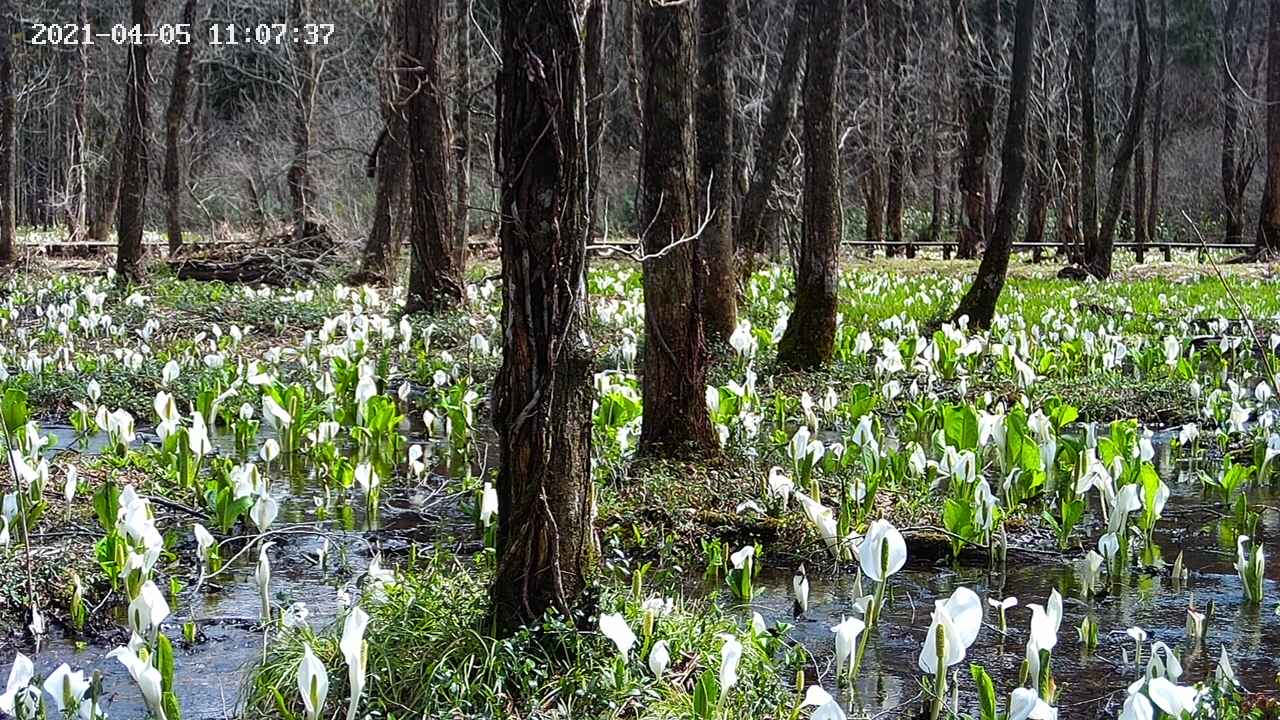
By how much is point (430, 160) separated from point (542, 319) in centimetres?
972

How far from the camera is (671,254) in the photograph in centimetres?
587

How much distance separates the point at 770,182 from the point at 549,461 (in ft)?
30.3

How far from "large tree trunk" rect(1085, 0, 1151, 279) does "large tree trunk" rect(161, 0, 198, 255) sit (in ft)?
37.9

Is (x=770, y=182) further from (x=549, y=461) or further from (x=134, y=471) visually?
(x=549, y=461)

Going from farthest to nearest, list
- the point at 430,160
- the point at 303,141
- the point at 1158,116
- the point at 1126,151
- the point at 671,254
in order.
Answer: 1. the point at 1158,116
2. the point at 303,141
3. the point at 1126,151
4. the point at 430,160
5. the point at 671,254

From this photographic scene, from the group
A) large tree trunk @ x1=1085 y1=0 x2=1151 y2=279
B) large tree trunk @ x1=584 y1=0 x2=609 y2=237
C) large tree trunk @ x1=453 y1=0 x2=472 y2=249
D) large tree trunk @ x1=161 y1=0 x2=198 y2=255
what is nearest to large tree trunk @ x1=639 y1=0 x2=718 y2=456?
large tree trunk @ x1=584 y1=0 x2=609 y2=237

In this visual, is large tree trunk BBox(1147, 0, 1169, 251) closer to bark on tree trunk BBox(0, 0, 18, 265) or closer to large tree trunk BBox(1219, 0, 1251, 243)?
large tree trunk BBox(1219, 0, 1251, 243)

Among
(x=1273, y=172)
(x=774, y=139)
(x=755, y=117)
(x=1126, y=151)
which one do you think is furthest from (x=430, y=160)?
(x=1273, y=172)

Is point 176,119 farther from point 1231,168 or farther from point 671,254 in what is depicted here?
point 1231,168

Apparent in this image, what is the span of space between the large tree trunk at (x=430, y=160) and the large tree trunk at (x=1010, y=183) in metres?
4.86

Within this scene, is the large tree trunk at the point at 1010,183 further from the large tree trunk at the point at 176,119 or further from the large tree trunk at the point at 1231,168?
the large tree trunk at the point at 1231,168

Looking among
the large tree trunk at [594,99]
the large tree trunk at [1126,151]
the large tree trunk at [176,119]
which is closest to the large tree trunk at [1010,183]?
the large tree trunk at [1126,151]

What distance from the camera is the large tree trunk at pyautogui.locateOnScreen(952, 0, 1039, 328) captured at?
10484mm

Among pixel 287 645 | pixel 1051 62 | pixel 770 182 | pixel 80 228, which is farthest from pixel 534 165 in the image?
pixel 80 228
